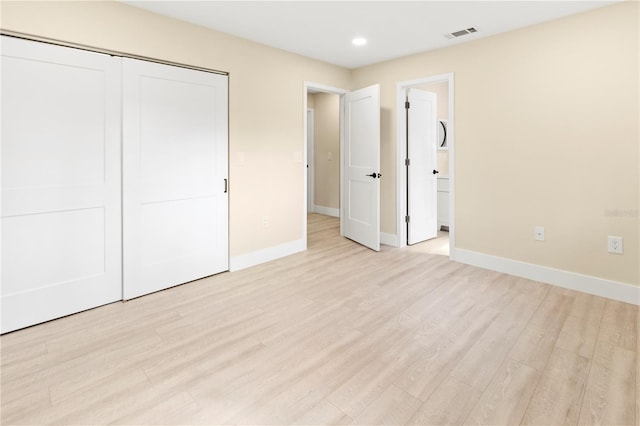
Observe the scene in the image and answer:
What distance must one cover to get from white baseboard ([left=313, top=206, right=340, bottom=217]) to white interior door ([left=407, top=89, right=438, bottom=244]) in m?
2.30

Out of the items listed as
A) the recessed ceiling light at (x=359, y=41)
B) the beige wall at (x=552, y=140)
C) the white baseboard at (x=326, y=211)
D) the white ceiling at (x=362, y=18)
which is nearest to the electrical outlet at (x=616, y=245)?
the beige wall at (x=552, y=140)

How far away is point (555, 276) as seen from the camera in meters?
3.34

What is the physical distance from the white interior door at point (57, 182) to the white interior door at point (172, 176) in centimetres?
11

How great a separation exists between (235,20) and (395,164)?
251 centimetres

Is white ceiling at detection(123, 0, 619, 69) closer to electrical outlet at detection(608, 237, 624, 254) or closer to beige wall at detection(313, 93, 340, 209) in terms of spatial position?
electrical outlet at detection(608, 237, 624, 254)

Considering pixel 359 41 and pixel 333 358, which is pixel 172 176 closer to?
pixel 333 358

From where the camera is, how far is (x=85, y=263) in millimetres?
2766

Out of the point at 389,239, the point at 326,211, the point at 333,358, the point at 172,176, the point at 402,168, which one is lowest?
the point at 333,358

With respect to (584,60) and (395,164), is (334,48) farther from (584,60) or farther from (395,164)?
(584,60)

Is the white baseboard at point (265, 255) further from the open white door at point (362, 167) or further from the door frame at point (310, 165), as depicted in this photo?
the door frame at point (310, 165)

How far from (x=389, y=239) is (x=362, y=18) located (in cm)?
273

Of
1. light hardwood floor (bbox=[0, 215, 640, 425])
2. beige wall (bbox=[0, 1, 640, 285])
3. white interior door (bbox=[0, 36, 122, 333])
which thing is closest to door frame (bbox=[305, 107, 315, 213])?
beige wall (bbox=[0, 1, 640, 285])

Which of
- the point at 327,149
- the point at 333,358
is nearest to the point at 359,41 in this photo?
the point at 333,358

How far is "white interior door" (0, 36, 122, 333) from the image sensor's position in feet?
7.86
